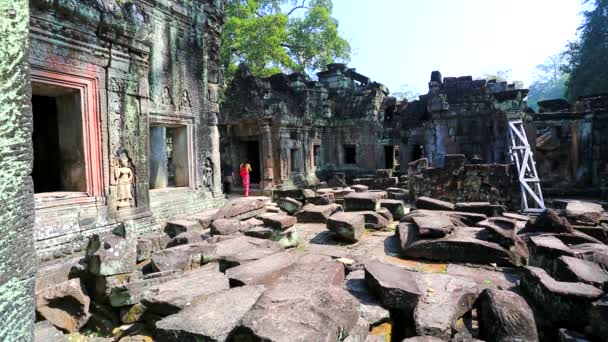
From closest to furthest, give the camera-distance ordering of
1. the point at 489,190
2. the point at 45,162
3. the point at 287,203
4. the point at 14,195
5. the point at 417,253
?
1. the point at 14,195
2. the point at 417,253
3. the point at 45,162
4. the point at 287,203
5. the point at 489,190

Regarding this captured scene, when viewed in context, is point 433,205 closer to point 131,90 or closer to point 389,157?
point 131,90

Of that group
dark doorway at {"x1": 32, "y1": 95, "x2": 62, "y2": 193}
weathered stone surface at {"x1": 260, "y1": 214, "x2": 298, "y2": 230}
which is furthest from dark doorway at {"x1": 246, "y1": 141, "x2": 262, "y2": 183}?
weathered stone surface at {"x1": 260, "y1": 214, "x2": 298, "y2": 230}

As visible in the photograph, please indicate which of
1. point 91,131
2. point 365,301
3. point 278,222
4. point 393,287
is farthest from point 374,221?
point 91,131

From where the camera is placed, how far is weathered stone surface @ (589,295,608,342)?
93.0 inches

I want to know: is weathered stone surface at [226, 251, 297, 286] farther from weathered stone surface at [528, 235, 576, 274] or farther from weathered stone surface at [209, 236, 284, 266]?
weathered stone surface at [528, 235, 576, 274]

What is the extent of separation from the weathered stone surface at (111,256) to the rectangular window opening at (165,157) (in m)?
3.42

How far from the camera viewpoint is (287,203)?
723 centimetres

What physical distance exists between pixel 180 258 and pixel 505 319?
3071 millimetres

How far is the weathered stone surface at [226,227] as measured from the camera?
17.1 feet

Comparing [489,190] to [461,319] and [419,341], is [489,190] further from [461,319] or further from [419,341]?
Answer: [419,341]

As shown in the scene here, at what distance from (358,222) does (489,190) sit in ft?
16.2

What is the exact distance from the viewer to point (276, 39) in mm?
18812

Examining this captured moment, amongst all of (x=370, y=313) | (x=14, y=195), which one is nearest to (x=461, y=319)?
(x=370, y=313)

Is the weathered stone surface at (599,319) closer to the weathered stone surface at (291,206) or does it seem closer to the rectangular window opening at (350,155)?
the weathered stone surface at (291,206)
